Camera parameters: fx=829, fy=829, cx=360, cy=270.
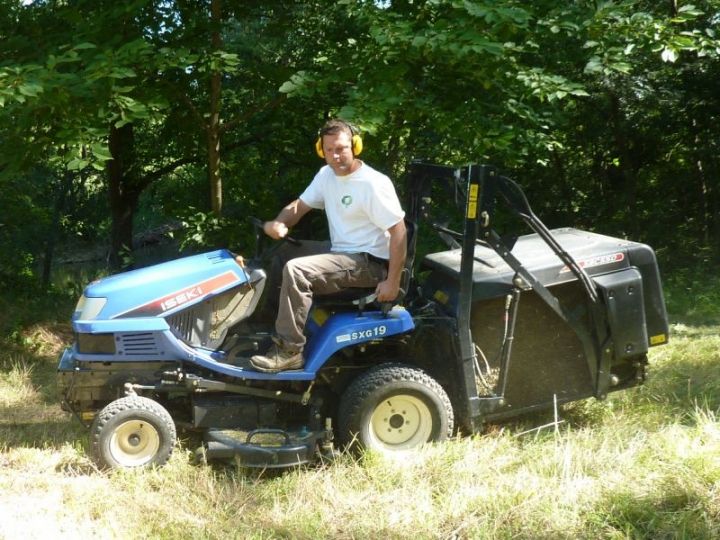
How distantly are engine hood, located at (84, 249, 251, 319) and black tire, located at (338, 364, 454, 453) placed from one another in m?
0.81

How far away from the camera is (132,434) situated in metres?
3.97

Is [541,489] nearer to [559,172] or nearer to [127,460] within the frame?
[127,460]

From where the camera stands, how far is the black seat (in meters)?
4.14

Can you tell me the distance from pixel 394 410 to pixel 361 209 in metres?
1.02

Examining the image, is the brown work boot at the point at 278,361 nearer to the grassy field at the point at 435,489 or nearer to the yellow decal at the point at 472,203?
the grassy field at the point at 435,489

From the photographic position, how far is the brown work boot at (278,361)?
157 inches

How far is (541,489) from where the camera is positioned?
3.53 metres

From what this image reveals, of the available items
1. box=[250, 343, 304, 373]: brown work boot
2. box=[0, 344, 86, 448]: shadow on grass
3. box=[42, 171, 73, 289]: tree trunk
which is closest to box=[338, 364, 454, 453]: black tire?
box=[250, 343, 304, 373]: brown work boot

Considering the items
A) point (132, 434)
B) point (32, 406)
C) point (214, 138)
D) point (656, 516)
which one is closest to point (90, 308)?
point (132, 434)

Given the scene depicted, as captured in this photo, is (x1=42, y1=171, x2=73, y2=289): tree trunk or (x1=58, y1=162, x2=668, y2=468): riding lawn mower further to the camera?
(x1=42, y1=171, x2=73, y2=289): tree trunk

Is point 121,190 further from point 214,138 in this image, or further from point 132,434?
point 132,434

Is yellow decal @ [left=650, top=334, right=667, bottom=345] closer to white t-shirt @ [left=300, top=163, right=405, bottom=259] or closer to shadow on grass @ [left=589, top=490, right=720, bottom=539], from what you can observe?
shadow on grass @ [left=589, top=490, right=720, bottom=539]

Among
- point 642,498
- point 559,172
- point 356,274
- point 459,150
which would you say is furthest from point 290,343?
point 559,172

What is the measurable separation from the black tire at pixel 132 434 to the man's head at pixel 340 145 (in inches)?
57.6
